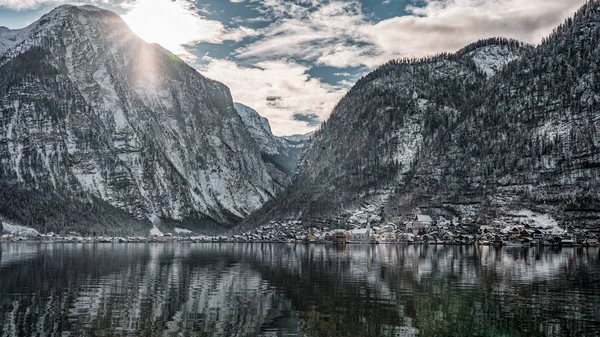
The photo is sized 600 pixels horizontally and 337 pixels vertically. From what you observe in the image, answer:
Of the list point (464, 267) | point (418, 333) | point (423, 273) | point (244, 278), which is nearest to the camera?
point (418, 333)

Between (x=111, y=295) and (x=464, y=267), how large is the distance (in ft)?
195

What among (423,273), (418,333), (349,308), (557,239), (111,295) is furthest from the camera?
(557,239)

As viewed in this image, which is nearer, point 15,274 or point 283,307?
point 283,307

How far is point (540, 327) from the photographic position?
136 feet

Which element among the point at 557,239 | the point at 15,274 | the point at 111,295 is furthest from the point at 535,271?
the point at 557,239

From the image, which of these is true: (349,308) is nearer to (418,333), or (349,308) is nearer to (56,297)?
(418,333)

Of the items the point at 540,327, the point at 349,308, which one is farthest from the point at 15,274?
the point at 540,327

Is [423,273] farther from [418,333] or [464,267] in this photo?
[418,333]

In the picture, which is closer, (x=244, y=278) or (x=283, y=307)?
(x=283, y=307)

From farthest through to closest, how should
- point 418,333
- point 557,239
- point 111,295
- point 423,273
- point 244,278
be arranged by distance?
point 557,239 < point 423,273 < point 244,278 < point 111,295 < point 418,333

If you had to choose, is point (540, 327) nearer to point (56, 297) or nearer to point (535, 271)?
point (56, 297)

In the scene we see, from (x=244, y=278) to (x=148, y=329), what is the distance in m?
37.2

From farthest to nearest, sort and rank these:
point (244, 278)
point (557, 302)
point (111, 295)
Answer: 1. point (244, 278)
2. point (111, 295)
3. point (557, 302)

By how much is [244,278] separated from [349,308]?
98.8 feet
